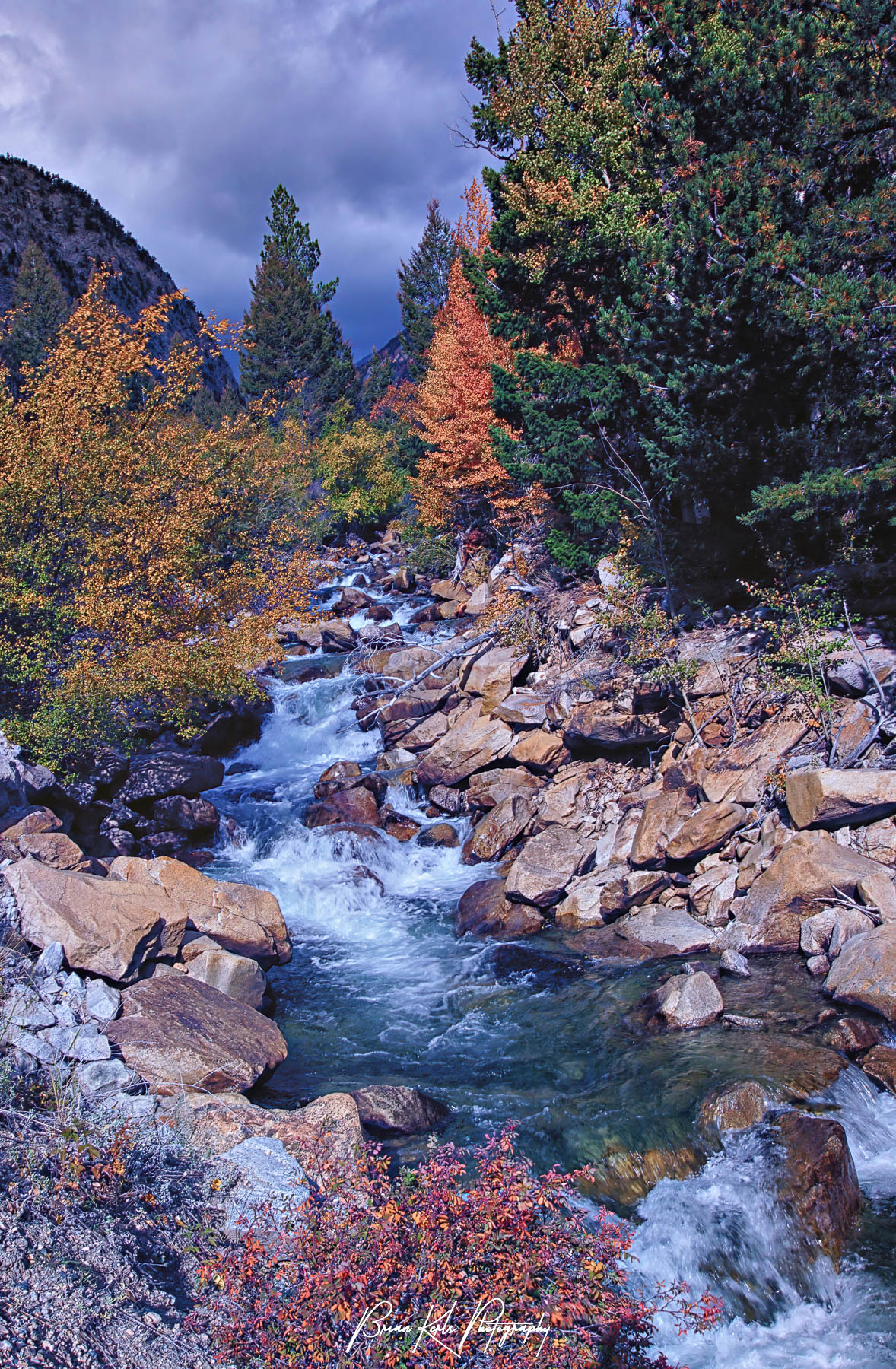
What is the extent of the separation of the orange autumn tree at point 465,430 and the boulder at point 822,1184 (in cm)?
1693

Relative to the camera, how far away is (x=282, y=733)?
19406 mm

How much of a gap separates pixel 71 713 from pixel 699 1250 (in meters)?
11.3

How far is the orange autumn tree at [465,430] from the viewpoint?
2291 cm

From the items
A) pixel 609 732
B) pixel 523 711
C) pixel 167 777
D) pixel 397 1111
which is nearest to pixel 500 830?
pixel 609 732

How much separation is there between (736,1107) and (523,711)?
9.42m

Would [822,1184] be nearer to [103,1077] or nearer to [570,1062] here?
[570,1062]

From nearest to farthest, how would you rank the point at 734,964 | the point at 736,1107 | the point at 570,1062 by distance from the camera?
the point at 736,1107 < the point at 570,1062 < the point at 734,964

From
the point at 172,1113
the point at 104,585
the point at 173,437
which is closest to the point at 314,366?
the point at 173,437

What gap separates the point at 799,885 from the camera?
8812 mm

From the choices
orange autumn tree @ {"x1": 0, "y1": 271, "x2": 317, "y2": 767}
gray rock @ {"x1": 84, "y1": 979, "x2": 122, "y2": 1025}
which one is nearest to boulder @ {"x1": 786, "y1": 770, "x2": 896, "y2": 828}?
gray rock @ {"x1": 84, "y1": 979, "x2": 122, "y2": 1025}

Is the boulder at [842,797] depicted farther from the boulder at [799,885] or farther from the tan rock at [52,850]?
the tan rock at [52,850]

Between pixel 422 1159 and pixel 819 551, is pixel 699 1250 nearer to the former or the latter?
pixel 422 1159

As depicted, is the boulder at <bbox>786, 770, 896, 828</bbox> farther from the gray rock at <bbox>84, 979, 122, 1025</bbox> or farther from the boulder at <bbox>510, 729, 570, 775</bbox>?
the gray rock at <bbox>84, 979, 122, 1025</bbox>

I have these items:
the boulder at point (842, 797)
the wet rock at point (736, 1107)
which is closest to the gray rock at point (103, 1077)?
the wet rock at point (736, 1107)
